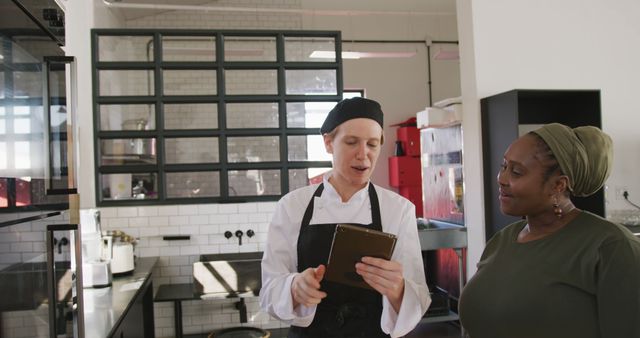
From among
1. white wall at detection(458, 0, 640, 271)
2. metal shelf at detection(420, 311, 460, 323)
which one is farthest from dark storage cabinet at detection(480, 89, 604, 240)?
metal shelf at detection(420, 311, 460, 323)

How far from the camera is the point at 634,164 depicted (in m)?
4.85

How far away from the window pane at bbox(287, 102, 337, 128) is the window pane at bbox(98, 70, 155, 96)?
4.46ft

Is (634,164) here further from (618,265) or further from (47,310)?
(47,310)

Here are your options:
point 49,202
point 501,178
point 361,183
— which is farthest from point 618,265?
point 49,202

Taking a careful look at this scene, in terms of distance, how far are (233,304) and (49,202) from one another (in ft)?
11.3

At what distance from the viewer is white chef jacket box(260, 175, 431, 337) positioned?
152 centimetres

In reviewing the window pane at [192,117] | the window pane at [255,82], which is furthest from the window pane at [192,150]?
the window pane at [255,82]

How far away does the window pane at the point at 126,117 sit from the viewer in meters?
4.40

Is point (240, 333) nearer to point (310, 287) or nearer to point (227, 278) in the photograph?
point (227, 278)

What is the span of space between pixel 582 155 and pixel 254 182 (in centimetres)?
370

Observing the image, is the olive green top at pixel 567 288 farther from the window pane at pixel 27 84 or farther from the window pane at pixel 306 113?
the window pane at pixel 306 113

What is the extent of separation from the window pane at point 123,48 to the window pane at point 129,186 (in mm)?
1273

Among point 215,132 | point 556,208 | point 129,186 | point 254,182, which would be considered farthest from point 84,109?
point 556,208

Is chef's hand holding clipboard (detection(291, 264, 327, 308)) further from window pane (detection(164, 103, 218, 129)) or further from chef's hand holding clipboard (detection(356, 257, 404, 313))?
window pane (detection(164, 103, 218, 129))
